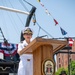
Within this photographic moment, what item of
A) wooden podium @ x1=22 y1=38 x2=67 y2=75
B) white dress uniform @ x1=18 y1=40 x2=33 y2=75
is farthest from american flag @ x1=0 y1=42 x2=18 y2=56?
wooden podium @ x1=22 y1=38 x2=67 y2=75

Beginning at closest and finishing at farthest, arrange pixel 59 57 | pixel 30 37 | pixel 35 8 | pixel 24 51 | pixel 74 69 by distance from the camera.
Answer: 1. pixel 24 51
2. pixel 30 37
3. pixel 35 8
4. pixel 74 69
5. pixel 59 57

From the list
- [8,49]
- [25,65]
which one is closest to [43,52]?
[25,65]

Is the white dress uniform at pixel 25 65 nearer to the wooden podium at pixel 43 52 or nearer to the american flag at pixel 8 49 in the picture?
the wooden podium at pixel 43 52

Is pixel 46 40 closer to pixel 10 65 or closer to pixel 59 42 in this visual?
pixel 59 42

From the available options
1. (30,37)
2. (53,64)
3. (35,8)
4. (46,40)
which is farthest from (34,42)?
(35,8)

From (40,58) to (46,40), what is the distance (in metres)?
0.26

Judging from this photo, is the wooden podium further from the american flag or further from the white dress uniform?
the american flag

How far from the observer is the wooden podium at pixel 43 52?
11.6 ft

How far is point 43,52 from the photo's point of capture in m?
3.62

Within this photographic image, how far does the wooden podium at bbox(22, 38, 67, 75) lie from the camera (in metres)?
3.53

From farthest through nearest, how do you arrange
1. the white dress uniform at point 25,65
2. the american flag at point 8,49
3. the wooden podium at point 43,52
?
1. the american flag at point 8,49
2. the white dress uniform at point 25,65
3. the wooden podium at point 43,52

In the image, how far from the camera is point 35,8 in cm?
1555

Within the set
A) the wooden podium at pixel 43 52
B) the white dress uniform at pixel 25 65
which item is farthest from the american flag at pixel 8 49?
the wooden podium at pixel 43 52

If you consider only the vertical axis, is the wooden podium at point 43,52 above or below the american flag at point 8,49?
below
